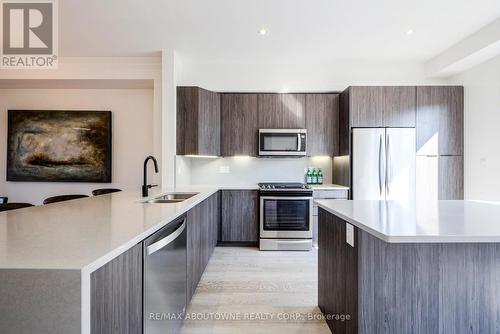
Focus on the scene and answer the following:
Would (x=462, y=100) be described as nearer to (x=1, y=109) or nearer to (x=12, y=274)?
(x=12, y=274)

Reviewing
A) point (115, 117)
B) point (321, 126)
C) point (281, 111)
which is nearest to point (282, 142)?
point (281, 111)

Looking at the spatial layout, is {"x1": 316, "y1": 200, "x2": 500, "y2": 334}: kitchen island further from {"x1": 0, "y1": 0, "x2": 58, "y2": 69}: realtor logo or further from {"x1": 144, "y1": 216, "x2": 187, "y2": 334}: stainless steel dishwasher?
{"x1": 0, "y1": 0, "x2": 58, "y2": 69}: realtor logo

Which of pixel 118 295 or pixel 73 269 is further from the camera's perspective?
pixel 118 295

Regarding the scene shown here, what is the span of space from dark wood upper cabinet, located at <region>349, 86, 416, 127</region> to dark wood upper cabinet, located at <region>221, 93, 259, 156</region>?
57.4 inches

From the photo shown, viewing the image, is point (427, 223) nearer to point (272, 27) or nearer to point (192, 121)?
point (272, 27)

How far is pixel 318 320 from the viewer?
84.7 inches

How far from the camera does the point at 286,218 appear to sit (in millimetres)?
3906

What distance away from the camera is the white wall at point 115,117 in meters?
4.57

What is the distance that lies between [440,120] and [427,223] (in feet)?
10.7

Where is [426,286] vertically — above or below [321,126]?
below

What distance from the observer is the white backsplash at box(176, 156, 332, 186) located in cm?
456

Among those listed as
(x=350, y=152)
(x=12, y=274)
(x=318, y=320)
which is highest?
(x=350, y=152)

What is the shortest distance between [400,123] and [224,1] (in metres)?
2.86

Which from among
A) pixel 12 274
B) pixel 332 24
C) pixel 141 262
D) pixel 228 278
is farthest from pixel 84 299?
pixel 332 24
